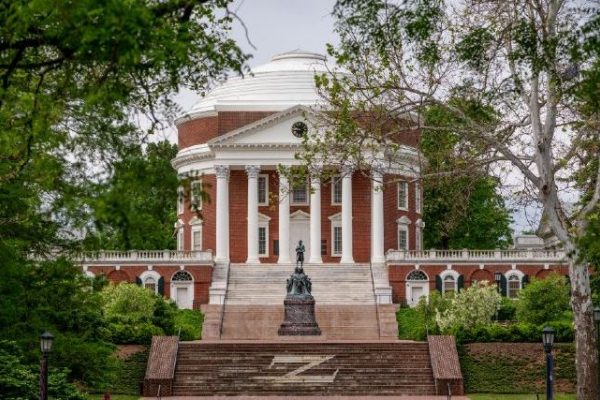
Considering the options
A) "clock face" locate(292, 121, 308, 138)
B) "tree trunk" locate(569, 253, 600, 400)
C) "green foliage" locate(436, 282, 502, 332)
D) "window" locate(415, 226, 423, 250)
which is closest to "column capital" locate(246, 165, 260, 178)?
"clock face" locate(292, 121, 308, 138)

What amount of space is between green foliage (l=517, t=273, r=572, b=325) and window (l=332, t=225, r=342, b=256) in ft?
70.6

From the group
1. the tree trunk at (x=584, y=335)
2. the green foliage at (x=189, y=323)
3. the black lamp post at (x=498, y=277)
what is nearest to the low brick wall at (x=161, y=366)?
the green foliage at (x=189, y=323)

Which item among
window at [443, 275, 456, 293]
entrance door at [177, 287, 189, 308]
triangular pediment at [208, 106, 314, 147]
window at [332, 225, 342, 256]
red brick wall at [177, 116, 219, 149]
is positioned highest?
red brick wall at [177, 116, 219, 149]

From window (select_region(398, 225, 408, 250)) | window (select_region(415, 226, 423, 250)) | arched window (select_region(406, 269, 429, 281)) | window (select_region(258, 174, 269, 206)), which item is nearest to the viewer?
arched window (select_region(406, 269, 429, 281))

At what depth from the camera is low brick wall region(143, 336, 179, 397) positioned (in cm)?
4338

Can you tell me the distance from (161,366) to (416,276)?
94.2 ft

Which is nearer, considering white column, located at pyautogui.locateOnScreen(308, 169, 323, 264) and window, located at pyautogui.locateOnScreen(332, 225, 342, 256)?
white column, located at pyautogui.locateOnScreen(308, 169, 323, 264)

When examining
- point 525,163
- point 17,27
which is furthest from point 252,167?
point 17,27

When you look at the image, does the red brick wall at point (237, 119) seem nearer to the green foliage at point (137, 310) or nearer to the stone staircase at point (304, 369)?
the green foliage at point (137, 310)

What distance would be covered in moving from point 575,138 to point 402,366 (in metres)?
17.1

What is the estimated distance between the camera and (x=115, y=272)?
71.5 metres

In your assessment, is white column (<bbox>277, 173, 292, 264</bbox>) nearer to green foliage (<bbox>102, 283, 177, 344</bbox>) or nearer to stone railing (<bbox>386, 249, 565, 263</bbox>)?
stone railing (<bbox>386, 249, 565, 263</bbox>)

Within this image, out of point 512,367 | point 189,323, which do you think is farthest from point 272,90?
point 512,367

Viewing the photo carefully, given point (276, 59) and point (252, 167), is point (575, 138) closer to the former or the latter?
point (252, 167)
